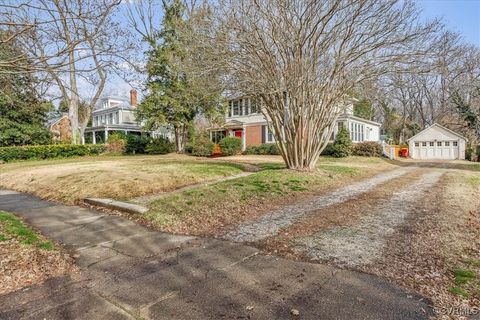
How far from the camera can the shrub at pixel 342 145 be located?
72.3ft

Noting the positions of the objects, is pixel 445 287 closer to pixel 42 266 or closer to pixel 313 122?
pixel 42 266

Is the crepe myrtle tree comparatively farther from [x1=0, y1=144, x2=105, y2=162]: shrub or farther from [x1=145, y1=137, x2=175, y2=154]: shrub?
[x1=0, y1=144, x2=105, y2=162]: shrub

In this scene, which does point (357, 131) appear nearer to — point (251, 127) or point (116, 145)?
point (251, 127)

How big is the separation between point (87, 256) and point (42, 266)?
544 millimetres

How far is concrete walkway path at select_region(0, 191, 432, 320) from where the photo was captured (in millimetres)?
2691

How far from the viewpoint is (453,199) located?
7.36 metres

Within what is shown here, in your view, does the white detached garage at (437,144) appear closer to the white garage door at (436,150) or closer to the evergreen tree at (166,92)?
the white garage door at (436,150)

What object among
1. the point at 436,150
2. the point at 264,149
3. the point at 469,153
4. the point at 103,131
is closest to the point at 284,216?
the point at 264,149

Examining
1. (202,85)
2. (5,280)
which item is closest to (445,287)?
(5,280)

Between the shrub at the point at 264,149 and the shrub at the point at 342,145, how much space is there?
474 centimetres

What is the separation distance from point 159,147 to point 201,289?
2702 centimetres

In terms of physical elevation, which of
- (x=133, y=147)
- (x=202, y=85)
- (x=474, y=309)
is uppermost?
(x=202, y=85)

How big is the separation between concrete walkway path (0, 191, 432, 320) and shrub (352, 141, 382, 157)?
67.9 feet

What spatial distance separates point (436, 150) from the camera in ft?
87.4
